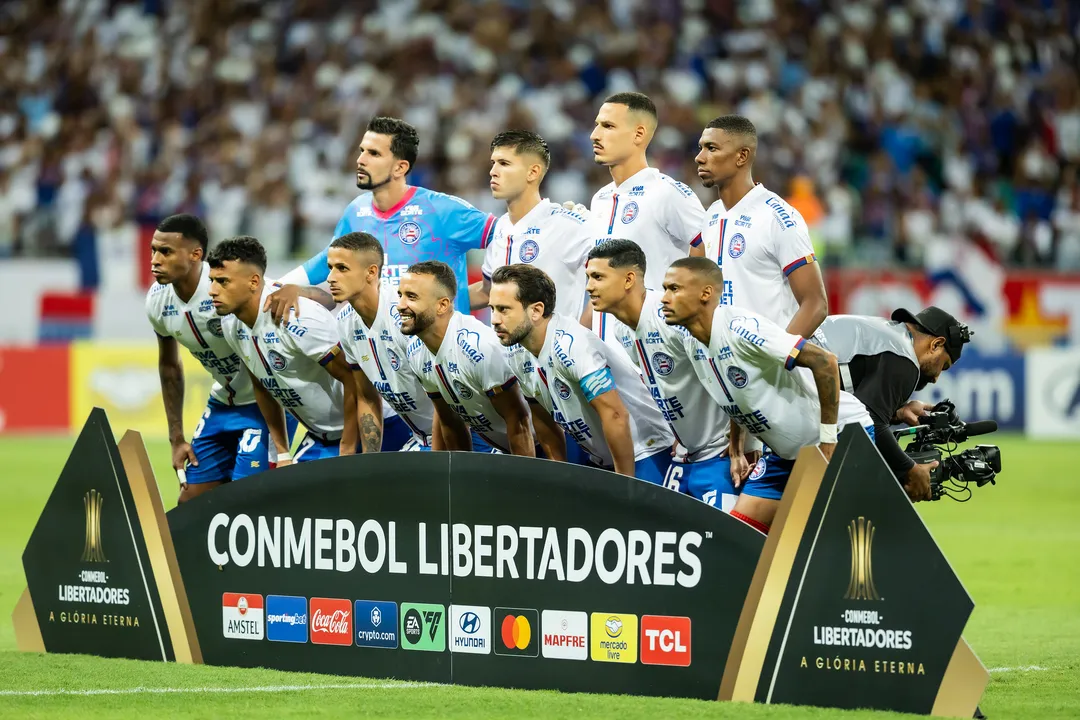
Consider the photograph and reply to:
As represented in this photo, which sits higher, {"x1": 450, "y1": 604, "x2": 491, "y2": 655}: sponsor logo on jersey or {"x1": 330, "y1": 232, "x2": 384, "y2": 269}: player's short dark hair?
{"x1": 330, "y1": 232, "x2": 384, "y2": 269}: player's short dark hair

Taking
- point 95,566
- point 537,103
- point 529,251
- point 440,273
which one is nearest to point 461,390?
point 440,273

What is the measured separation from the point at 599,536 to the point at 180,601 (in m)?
2.27

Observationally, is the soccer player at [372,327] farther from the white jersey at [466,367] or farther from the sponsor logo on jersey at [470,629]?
the sponsor logo on jersey at [470,629]

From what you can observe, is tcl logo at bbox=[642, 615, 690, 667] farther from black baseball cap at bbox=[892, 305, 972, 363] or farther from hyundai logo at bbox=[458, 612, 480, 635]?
black baseball cap at bbox=[892, 305, 972, 363]

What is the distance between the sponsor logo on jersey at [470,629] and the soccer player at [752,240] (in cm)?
211

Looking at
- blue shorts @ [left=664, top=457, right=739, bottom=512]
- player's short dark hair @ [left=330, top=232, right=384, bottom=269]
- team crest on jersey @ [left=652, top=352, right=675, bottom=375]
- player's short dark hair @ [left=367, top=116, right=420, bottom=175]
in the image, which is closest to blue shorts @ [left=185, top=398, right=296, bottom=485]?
player's short dark hair @ [left=330, top=232, right=384, bottom=269]

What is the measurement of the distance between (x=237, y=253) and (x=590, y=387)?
2.38 m

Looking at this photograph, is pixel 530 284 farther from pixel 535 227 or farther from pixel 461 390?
pixel 535 227

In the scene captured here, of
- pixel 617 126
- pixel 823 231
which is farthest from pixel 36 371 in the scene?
pixel 617 126

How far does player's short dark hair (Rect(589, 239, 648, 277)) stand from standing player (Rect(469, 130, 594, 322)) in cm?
116

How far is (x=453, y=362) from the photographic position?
24.4 ft

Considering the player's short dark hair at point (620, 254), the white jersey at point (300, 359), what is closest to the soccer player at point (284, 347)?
the white jersey at point (300, 359)

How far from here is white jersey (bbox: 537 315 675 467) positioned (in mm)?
7102

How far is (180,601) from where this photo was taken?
7461mm
